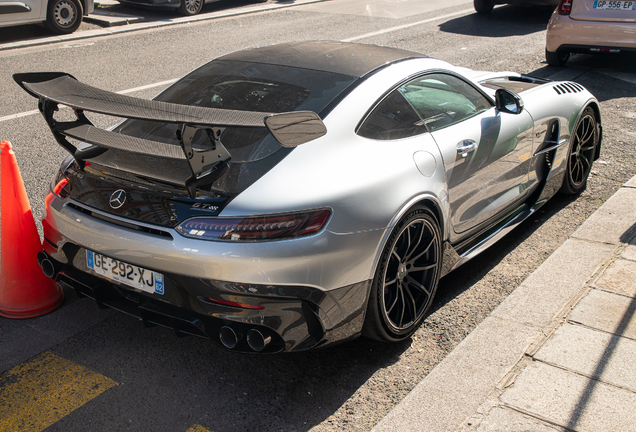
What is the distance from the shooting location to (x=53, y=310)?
3658mm

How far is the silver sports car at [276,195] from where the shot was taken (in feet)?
8.80

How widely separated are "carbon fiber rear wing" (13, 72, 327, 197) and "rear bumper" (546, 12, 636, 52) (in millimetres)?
7982

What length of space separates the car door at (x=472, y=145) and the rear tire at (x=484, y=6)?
11.4m

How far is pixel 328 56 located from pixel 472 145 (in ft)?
3.29

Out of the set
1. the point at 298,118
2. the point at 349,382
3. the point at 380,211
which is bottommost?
the point at 349,382

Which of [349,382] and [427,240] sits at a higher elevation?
[427,240]

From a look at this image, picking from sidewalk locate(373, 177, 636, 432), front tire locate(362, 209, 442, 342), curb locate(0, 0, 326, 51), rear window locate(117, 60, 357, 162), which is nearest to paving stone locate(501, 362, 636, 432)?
sidewalk locate(373, 177, 636, 432)

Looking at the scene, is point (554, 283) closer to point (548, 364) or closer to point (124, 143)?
point (548, 364)

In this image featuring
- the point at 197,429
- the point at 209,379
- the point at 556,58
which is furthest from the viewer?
the point at 556,58

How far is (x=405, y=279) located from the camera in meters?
3.36

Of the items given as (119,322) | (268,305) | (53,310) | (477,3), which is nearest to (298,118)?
(268,305)

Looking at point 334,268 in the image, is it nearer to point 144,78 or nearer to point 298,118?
point 298,118

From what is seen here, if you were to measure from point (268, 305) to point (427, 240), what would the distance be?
1122 mm

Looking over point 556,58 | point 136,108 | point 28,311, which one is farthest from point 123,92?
point 556,58
